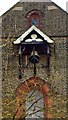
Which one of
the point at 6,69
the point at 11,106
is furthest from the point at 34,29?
the point at 11,106

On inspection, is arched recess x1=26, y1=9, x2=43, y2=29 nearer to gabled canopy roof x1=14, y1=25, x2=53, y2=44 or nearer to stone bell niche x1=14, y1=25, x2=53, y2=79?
gabled canopy roof x1=14, y1=25, x2=53, y2=44

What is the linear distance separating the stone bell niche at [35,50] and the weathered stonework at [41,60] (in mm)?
50

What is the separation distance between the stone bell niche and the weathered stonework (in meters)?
0.05

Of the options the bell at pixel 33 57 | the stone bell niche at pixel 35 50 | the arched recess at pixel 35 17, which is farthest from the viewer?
the arched recess at pixel 35 17

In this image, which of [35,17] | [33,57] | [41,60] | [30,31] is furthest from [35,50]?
[35,17]

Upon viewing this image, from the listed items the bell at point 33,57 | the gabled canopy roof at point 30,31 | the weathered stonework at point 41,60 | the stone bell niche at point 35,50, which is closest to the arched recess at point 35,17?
the weathered stonework at point 41,60

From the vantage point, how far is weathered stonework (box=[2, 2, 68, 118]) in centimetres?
2125

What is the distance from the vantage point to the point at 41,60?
21.5 m

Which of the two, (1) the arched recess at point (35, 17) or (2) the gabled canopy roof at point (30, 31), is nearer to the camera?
(2) the gabled canopy roof at point (30, 31)

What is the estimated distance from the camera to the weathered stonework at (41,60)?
69.7 feet

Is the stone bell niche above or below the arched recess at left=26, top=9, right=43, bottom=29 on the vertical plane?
below

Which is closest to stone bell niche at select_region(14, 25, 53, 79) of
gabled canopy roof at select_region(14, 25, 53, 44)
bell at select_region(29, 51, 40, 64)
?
gabled canopy roof at select_region(14, 25, 53, 44)

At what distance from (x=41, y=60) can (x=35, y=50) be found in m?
0.56

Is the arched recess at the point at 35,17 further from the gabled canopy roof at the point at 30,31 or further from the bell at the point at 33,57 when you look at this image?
the bell at the point at 33,57
